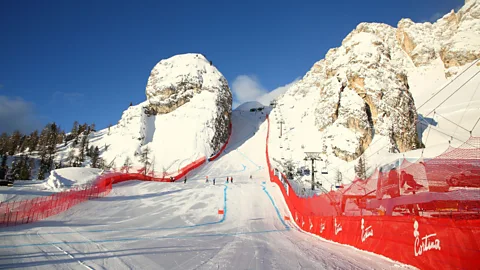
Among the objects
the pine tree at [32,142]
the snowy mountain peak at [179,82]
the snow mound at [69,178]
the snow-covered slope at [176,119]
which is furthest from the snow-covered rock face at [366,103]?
the pine tree at [32,142]

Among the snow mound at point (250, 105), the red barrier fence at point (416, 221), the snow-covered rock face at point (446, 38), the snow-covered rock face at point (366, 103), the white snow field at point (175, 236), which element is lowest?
the white snow field at point (175, 236)

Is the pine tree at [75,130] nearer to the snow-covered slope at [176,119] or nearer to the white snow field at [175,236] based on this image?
the snow-covered slope at [176,119]

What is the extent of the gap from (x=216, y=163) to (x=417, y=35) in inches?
3944

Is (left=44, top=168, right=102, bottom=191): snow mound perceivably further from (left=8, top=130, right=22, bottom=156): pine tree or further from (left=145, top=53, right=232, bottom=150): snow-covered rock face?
(left=8, top=130, right=22, bottom=156): pine tree

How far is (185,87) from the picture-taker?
238 ft

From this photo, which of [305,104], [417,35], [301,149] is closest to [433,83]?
[417,35]

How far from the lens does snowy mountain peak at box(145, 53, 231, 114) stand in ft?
232

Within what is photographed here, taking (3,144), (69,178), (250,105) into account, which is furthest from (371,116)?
(3,144)

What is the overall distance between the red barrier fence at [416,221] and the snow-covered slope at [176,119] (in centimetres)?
4288

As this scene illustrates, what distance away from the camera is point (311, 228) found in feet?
43.7

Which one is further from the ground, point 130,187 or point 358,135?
A: point 358,135

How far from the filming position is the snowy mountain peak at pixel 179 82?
7075 centimetres

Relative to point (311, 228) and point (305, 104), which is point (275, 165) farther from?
point (305, 104)

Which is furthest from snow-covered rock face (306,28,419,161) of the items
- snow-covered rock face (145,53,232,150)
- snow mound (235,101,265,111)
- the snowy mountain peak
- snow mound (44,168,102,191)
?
snow mound (235,101,265,111)
